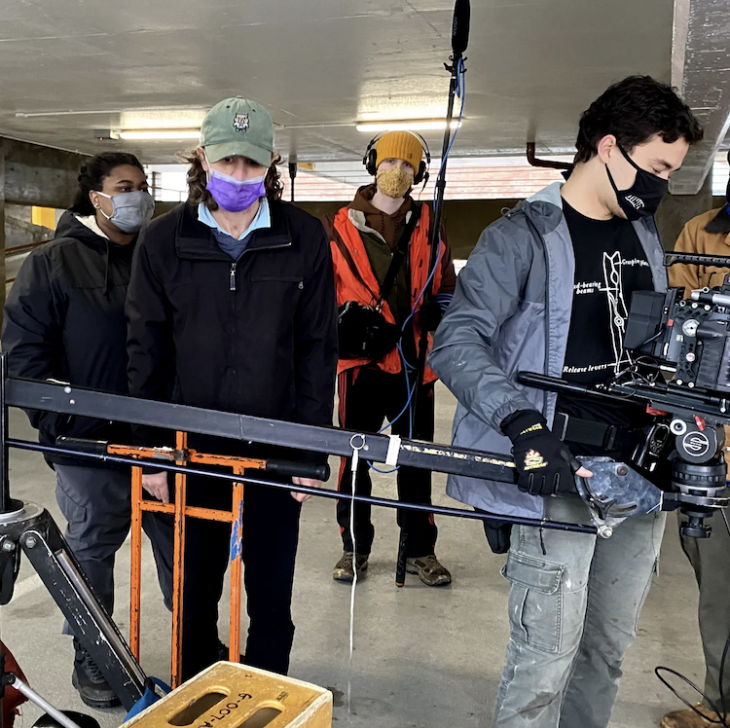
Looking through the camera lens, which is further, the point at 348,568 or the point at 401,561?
the point at 348,568

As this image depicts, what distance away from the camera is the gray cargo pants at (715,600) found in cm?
196

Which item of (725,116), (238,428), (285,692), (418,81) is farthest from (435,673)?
(418,81)

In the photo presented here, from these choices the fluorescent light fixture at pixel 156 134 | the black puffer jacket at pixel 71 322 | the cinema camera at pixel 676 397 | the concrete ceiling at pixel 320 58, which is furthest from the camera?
the fluorescent light fixture at pixel 156 134

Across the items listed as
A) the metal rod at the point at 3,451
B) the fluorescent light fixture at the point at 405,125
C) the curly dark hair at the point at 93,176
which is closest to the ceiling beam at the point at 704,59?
the curly dark hair at the point at 93,176

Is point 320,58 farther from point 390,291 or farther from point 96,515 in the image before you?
point 96,515

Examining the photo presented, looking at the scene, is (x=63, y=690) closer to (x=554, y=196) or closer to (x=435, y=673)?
(x=435, y=673)

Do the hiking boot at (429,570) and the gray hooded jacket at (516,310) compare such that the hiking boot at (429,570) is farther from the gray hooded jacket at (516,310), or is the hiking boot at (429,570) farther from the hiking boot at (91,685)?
the gray hooded jacket at (516,310)

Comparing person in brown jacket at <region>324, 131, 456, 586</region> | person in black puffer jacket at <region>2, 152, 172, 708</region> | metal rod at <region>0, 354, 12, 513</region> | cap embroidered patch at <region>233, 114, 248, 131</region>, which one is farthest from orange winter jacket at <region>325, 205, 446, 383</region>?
metal rod at <region>0, 354, 12, 513</region>

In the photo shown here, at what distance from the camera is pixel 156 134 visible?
729 centimetres

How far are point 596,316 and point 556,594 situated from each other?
53 cm

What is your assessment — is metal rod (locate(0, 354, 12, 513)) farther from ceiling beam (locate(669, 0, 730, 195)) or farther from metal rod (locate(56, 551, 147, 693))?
ceiling beam (locate(669, 0, 730, 195))

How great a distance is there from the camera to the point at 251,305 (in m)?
1.72

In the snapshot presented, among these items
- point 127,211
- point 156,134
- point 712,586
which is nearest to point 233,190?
point 127,211

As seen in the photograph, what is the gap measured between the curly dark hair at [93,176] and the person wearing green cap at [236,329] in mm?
484
